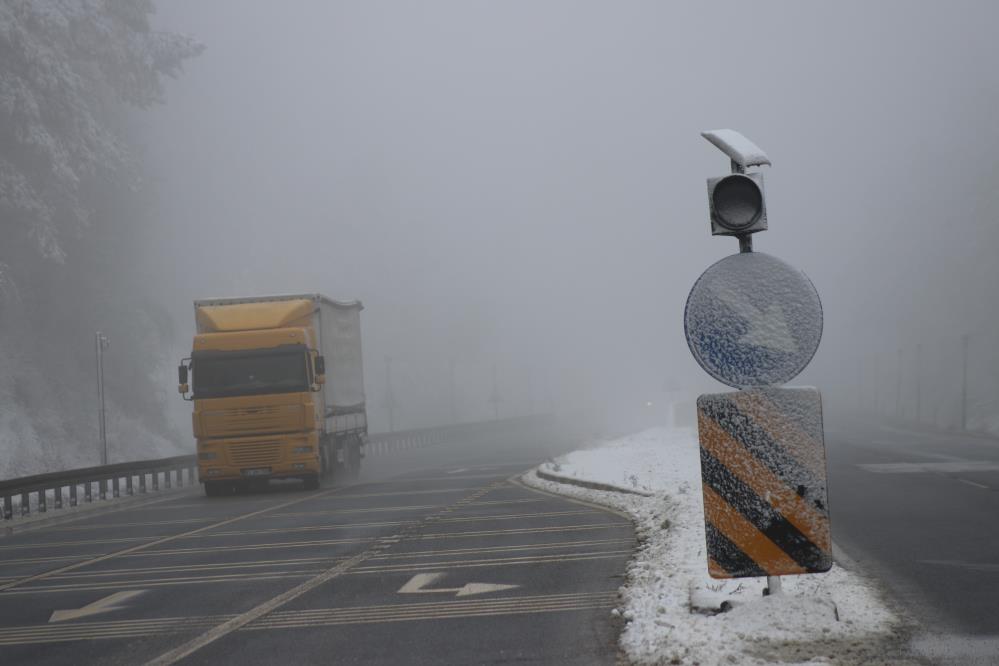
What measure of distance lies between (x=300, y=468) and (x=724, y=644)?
1896 centimetres

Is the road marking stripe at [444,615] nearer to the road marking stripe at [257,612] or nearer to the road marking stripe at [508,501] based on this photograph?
the road marking stripe at [257,612]

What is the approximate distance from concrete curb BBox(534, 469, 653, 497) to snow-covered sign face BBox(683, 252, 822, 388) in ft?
39.4

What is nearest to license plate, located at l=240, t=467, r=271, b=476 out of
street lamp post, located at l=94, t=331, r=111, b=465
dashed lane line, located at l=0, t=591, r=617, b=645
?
street lamp post, located at l=94, t=331, r=111, b=465

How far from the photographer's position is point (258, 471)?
2475cm

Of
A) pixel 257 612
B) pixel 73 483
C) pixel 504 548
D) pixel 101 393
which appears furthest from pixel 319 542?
pixel 101 393

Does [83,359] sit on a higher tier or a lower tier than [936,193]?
lower

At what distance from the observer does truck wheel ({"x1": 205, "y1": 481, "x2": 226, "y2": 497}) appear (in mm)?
26134

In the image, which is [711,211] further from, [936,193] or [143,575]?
[936,193]

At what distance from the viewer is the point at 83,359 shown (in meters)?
50.6

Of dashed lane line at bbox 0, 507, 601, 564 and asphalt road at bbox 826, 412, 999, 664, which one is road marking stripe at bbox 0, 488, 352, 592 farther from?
asphalt road at bbox 826, 412, 999, 664

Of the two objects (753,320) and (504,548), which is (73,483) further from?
(753,320)

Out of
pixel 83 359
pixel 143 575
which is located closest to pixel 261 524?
pixel 143 575

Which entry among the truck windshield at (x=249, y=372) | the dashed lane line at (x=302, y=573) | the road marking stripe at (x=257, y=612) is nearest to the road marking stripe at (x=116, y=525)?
the truck windshield at (x=249, y=372)

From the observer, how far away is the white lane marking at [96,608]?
994cm
